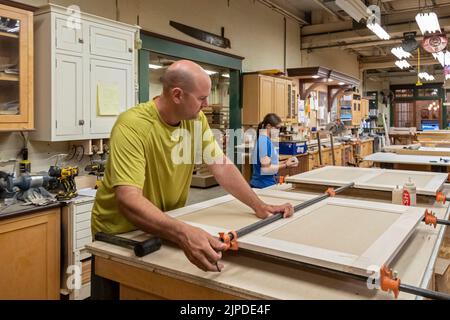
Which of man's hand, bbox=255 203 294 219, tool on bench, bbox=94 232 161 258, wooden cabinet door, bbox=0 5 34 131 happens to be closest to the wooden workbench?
tool on bench, bbox=94 232 161 258

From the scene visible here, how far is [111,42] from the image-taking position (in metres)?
3.48

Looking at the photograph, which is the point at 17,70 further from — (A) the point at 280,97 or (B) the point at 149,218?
(A) the point at 280,97

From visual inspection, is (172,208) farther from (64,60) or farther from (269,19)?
(269,19)

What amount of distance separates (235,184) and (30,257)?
5.64 feet

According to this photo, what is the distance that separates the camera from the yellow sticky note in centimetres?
342

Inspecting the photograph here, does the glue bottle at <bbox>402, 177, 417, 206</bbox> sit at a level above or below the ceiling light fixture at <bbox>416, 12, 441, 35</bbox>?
below

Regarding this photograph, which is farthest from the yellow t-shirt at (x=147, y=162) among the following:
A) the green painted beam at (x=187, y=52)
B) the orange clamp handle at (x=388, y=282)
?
the green painted beam at (x=187, y=52)

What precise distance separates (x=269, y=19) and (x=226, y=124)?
2085 millimetres

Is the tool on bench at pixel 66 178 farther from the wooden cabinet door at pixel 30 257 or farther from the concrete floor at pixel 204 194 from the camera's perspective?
the concrete floor at pixel 204 194

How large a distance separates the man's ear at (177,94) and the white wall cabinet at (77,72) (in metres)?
1.83

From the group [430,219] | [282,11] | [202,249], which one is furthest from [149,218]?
[282,11]

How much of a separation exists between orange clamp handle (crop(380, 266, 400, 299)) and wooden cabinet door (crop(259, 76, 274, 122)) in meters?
5.37

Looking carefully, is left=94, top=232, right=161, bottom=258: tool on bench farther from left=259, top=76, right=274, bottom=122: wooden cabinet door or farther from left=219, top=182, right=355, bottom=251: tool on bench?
left=259, top=76, right=274, bottom=122: wooden cabinet door
